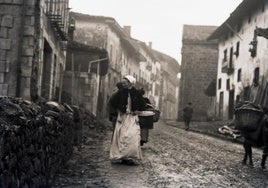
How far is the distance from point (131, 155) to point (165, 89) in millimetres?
66739

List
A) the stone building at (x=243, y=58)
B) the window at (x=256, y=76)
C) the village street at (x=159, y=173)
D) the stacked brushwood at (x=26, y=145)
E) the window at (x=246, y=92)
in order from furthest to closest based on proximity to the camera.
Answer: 1. the window at (x=246, y=92)
2. the window at (x=256, y=76)
3. the stone building at (x=243, y=58)
4. the village street at (x=159, y=173)
5. the stacked brushwood at (x=26, y=145)

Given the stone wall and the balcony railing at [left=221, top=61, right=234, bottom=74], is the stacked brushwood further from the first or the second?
the stone wall

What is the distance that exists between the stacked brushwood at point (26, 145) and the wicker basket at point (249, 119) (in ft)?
13.9

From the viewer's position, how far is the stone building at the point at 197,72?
43375 mm

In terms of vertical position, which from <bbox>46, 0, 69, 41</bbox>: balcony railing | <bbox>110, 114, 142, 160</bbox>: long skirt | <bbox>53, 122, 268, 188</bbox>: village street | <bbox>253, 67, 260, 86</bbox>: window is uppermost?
<bbox>46, 0, 69, 41</bbox>: balcony railing

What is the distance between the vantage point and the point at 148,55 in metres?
61.8

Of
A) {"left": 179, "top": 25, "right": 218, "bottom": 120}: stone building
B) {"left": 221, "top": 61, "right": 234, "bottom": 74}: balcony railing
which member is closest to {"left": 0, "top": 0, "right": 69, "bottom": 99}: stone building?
{"left": 221, "top": 61, "right": 234, "bottom": 74}: balcony railing

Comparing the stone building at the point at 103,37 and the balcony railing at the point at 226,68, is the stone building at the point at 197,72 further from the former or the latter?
the balcony railing at the point at 226,68

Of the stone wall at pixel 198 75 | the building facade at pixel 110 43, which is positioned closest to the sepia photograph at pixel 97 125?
the building facade at pixel 110 43

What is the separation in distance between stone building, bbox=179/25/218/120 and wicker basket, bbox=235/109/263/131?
33975 millimetres

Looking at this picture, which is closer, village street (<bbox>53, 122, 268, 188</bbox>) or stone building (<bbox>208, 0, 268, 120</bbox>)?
village street (<bbox>53, 122, 268, 188</bbox>)

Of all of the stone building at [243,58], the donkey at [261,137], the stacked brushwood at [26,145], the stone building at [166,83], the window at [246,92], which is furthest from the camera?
the stone building at [166,83]

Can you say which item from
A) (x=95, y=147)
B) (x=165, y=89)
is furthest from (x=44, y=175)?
(x=165, y=89)

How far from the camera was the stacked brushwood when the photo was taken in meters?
3.49
